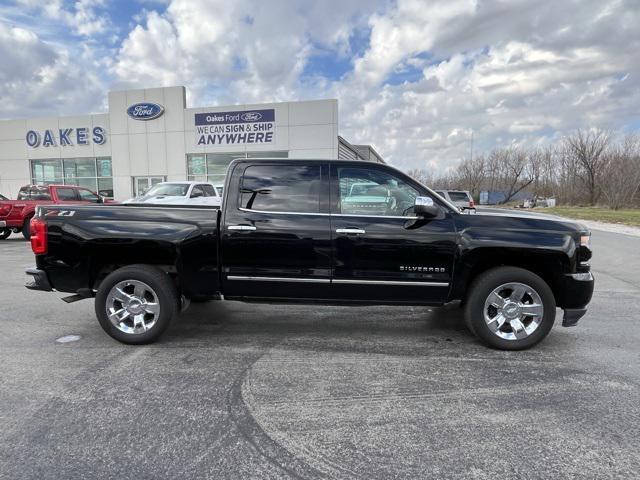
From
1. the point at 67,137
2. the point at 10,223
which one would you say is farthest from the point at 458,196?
the point at 67,137

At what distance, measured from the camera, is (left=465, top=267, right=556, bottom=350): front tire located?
428cm

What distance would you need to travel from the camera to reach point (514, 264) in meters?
4.47

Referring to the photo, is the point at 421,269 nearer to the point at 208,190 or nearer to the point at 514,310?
the point at 514,310

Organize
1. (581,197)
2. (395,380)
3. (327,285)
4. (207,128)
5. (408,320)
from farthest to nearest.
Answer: (581,197)
(207,128)
(408,320)
(327,285)
(395,380)

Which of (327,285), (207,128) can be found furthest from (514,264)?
(207,128)

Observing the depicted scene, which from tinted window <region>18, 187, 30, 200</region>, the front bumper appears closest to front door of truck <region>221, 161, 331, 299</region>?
the front bumper

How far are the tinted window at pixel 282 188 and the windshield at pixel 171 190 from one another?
→ 34.2 feet

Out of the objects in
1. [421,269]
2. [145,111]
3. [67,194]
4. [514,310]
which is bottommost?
[514,310]

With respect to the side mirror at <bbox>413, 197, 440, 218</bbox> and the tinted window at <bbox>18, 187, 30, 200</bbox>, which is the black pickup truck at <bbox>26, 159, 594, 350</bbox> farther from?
the tinted window at <bbox>18, 187, 30, 200</bbox>

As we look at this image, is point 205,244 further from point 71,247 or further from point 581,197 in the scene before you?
point 581,197

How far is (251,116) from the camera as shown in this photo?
24.9m

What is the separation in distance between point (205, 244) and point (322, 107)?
68.3 feet

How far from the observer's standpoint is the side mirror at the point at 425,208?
4203 mm

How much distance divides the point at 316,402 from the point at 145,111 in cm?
2683
